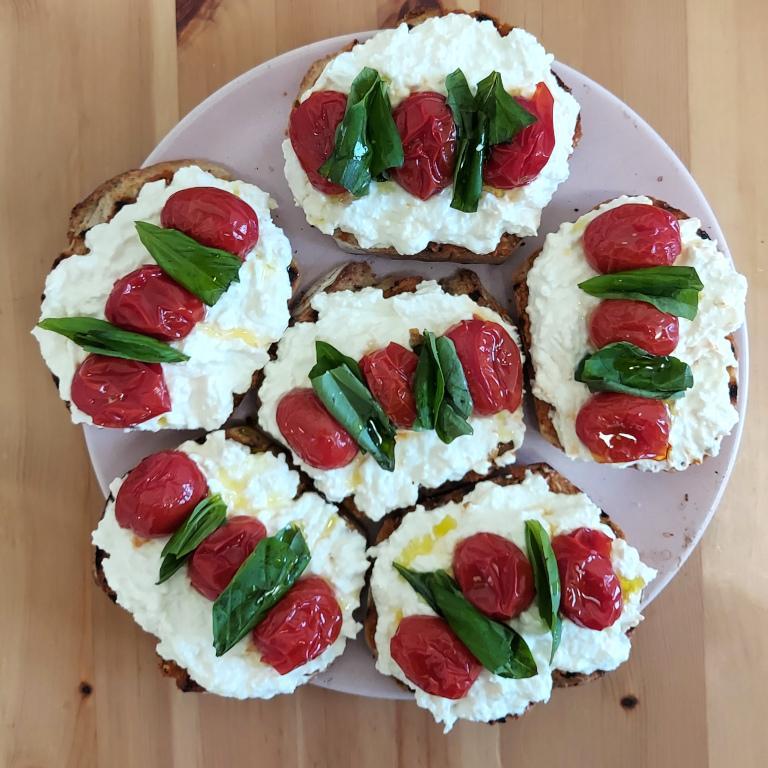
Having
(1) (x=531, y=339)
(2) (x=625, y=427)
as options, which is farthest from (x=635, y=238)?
(2) (x=625, y=427)

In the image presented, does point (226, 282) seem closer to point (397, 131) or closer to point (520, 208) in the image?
point (397, 131)

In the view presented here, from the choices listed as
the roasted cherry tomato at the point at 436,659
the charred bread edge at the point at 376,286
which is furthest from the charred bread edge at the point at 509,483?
the roasted cherry tomato at the point at 436,659

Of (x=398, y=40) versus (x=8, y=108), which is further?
(x=8, y=108)

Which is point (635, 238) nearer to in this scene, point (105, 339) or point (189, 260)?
point (189, 260)

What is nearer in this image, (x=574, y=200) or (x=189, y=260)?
(x=189, y=260)

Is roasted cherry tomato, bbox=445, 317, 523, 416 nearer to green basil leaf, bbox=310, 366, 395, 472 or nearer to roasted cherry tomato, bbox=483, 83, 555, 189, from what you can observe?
green basil leaf, bbox=310, 366, 395, 472

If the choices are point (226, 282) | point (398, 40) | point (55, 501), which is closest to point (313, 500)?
point (226, 282)

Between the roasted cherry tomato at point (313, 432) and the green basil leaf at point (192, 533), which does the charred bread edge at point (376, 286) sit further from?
the green basil leaf at point (192, 533)
